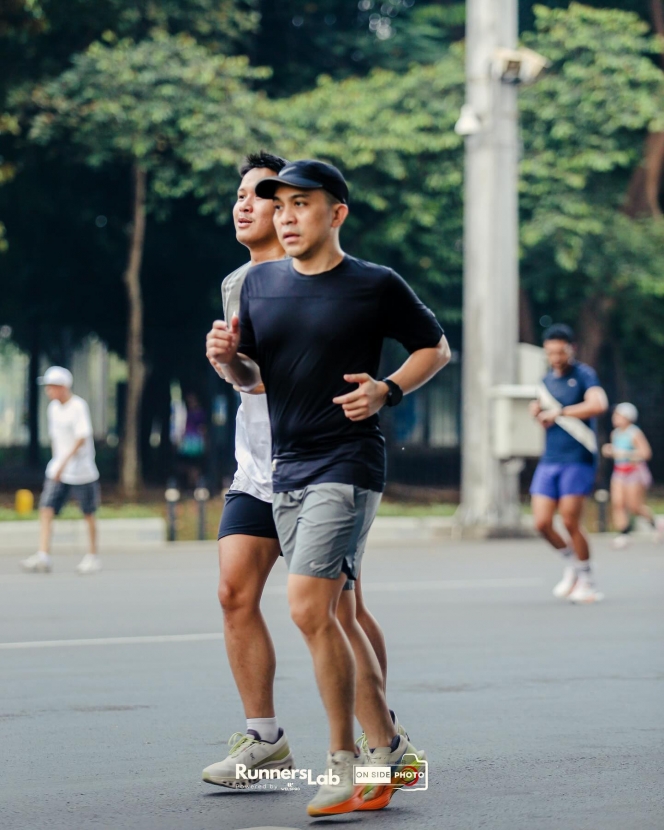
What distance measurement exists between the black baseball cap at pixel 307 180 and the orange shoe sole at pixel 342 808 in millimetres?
1795

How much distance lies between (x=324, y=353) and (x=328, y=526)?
521mm

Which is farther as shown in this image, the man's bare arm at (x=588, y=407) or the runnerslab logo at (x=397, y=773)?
the man's bare arm at (x=588, y=407)

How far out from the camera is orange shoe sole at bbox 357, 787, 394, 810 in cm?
465

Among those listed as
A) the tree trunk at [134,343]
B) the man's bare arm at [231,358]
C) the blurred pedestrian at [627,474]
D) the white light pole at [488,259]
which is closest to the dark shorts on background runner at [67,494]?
the white light pole at [488,259]

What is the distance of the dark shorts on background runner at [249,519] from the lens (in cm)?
513

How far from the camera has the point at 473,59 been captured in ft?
57.0

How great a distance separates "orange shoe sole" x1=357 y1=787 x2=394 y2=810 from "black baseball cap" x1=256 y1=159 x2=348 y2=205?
182cm

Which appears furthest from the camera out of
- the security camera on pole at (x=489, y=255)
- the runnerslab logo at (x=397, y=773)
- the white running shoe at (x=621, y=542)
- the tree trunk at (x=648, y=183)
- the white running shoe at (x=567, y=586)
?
the tree trunk at (x=648, y=183)

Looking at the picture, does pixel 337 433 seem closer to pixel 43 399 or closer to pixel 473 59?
pixel 473 59

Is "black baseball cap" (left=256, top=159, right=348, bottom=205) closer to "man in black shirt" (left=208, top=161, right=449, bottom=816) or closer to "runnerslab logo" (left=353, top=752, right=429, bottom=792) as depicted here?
"man in black shirt" (left=208, top=161, right=449, bottom=816)

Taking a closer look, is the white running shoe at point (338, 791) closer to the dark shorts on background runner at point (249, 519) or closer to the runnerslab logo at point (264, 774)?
the runnerslab logo at point (264, 774)

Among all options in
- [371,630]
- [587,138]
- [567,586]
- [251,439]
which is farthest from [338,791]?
[587,138]

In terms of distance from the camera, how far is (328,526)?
4.55m

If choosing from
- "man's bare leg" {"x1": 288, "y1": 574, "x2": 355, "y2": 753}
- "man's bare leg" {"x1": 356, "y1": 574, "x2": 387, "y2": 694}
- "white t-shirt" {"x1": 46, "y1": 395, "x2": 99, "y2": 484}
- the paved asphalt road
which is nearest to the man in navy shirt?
the paved asphalt road
